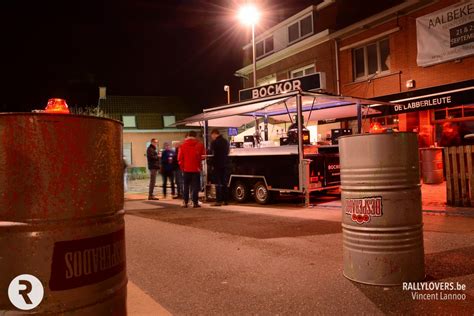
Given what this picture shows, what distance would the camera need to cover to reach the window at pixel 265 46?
77.9 feet

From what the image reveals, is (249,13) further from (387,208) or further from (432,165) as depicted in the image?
(387,208)

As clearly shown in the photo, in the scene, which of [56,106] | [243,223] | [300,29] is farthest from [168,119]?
[56,106]

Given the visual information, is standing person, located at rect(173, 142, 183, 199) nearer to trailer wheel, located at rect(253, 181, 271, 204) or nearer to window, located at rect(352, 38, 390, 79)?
trailer wheel, located at rect(253, 181, 271, 204)

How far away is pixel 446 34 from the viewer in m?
13.8

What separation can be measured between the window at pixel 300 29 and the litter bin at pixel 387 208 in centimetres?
1742

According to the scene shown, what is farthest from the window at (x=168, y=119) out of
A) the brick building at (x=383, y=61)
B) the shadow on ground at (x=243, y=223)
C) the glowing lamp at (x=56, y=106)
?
the glowing lamp at (x=56, y=106)

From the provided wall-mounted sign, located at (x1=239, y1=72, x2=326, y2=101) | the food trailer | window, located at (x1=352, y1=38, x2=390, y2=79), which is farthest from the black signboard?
wall-mounted sign, located at (x1=239, y1=72, x2=326, y2=101)

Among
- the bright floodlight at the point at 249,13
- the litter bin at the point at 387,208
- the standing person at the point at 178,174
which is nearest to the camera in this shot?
the litter bin at the point at 387,208

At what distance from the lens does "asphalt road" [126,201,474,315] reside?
3.87 m

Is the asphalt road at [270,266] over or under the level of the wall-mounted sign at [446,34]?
under

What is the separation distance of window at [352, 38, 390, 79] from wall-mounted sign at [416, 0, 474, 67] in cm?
187

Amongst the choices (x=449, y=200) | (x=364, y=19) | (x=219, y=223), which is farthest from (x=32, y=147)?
(x=364, y=19)

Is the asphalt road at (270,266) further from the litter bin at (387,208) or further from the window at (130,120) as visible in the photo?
the window at (130,120)

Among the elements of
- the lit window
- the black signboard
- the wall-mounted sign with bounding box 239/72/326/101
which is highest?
the lit window
